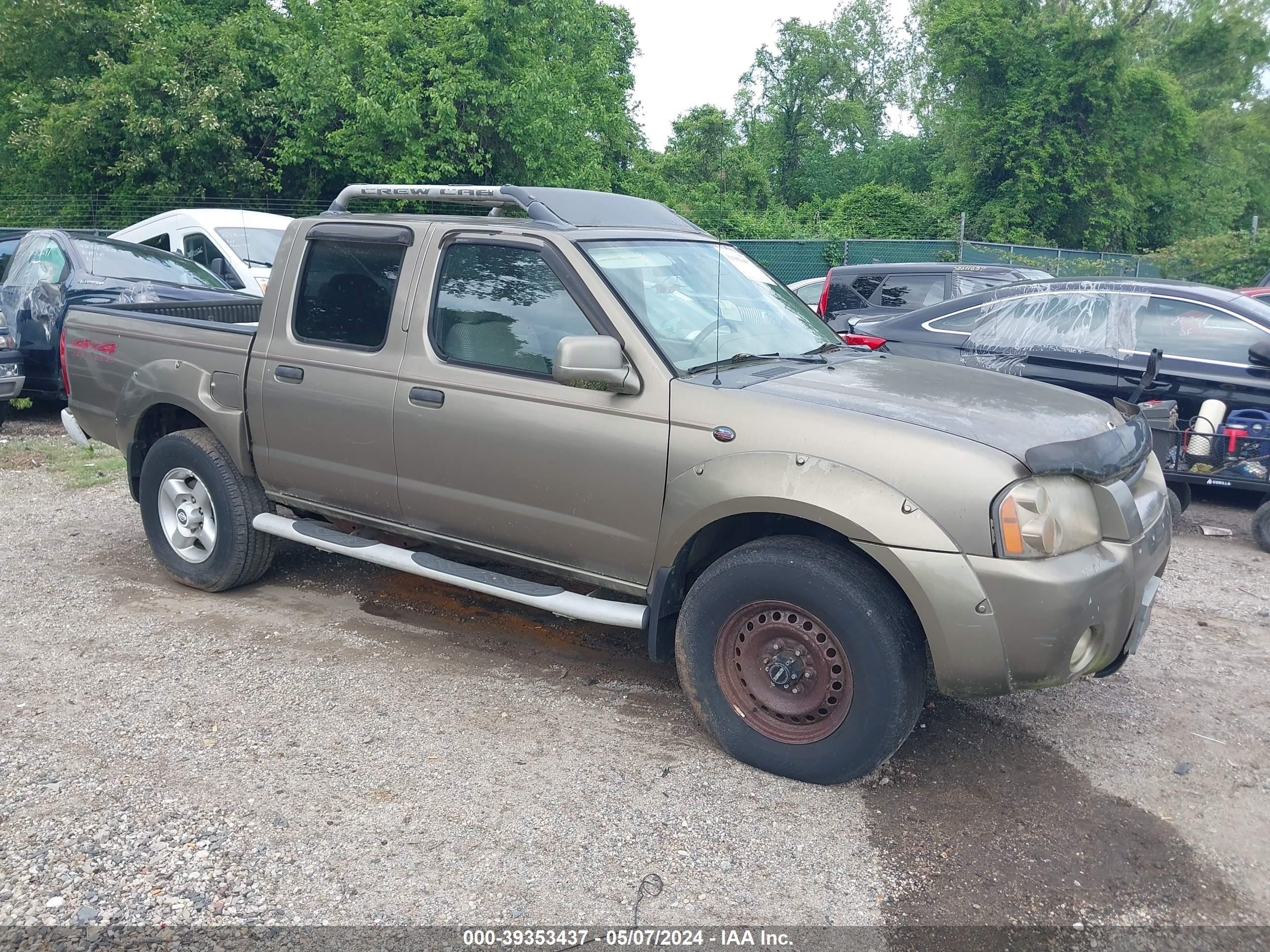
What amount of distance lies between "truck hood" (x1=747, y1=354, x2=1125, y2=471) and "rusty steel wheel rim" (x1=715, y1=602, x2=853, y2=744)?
0.81 meters

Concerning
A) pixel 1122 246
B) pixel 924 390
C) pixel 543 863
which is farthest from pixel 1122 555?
pixel 1122 246

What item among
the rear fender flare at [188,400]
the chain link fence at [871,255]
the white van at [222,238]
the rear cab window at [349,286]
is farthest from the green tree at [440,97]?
the rear cab window at [349,286]

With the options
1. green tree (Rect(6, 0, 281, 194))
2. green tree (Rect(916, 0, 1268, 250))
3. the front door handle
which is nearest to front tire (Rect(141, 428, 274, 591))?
the front door handle

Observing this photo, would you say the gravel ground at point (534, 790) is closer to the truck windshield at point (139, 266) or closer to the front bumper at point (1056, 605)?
the front bumper at point (1056, 605)

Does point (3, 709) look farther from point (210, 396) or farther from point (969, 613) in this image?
point (969, 613)

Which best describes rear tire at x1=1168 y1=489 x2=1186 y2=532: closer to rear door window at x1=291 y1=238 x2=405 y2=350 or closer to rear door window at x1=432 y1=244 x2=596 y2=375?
rear door window at x1=432 y1=244 x2=596 y2=375

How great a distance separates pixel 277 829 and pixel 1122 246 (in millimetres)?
33804

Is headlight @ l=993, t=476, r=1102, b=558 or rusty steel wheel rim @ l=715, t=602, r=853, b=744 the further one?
rusty steel wheel rim @ l=715, t=602, r=853, b=744

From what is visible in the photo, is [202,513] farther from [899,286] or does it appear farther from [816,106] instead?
[816,106]

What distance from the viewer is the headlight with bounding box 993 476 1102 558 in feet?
A: 11.1

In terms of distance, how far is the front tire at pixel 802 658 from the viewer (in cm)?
356

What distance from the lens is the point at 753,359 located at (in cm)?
438

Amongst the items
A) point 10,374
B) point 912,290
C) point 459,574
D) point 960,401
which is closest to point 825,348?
point 960,401

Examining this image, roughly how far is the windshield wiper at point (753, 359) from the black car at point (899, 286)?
21.3 ft
